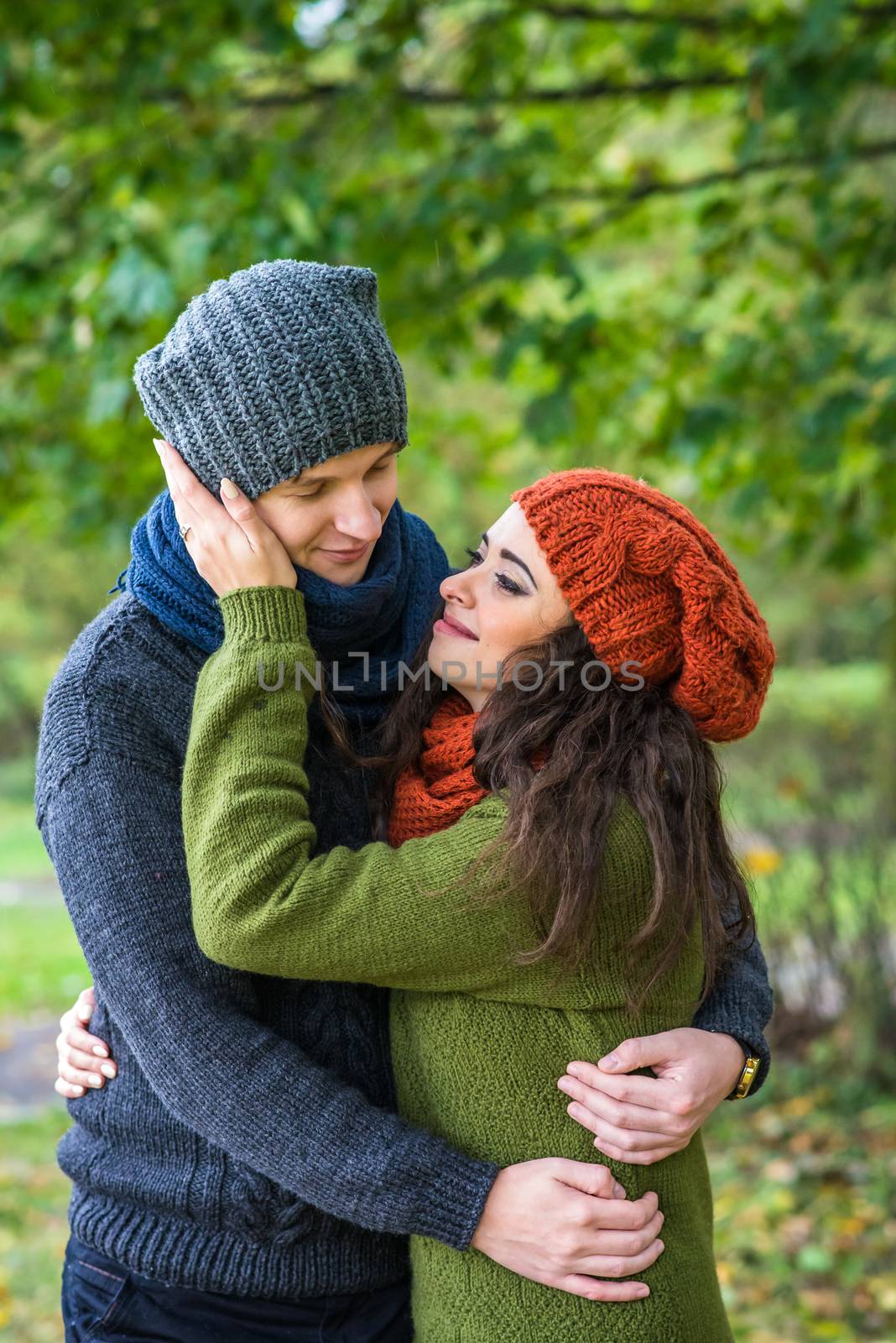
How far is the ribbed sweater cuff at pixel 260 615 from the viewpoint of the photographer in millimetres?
1726

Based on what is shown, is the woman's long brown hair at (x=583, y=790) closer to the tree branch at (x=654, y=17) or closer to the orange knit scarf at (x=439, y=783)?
the orange knit scarf at (x=439, y=783)

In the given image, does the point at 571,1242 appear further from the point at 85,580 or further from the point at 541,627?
the point at 85,580

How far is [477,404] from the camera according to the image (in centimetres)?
1256

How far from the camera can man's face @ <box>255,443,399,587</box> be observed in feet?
5.85

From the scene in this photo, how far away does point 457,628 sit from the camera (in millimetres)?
→ 1977

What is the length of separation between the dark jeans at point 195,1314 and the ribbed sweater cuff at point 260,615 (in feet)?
2.98

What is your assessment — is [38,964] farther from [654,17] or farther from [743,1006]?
[743,1006]

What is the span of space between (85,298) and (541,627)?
9.89 feet

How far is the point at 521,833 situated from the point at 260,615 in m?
0.45

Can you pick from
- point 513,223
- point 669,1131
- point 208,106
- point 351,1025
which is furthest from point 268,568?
point 208,106

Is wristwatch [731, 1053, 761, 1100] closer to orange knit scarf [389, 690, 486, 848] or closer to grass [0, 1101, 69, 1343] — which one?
orange knit scarf [389, 690, 486, 848]

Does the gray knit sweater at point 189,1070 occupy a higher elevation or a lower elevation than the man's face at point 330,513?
lower

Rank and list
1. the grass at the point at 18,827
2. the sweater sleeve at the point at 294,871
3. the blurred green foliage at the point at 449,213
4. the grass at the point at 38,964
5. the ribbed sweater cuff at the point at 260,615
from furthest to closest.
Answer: the grass at the point at 18,827
the grass at the point at 38,964
the blurred green foliage at the point at 449,213
the ribbed sweater cuff at the point at 260,615
the sweater sleeve at the point at 294,871

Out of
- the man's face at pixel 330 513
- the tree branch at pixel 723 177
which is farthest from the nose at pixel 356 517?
the tree branch at pixel 723 177
